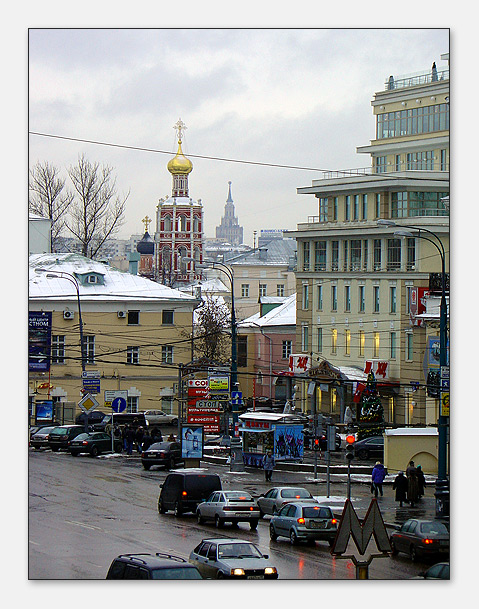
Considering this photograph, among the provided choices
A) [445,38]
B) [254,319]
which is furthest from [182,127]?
[254,319]

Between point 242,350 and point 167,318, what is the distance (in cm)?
1772

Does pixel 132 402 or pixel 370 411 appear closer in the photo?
pixel 370 411

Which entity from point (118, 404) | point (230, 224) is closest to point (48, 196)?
point (230, 224)

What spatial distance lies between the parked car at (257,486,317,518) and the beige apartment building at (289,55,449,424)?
458 inches

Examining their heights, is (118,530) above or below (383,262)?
below

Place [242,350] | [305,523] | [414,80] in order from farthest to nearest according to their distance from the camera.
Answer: [242,350], [414,80], [305,523]

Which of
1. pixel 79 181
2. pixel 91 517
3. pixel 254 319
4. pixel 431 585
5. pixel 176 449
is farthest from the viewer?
pixel 254 319

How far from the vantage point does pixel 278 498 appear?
974 inches

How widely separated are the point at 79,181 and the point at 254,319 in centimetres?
4259

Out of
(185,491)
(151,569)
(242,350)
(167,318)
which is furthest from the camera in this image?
(242,350)

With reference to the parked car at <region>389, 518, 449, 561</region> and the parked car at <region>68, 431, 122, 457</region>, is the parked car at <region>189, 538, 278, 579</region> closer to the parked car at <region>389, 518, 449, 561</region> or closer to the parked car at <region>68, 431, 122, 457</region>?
the parked car at <region>389, 518, 449, 561</region>

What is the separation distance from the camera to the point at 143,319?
47.9 metres

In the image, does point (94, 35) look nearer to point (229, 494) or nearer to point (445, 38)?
point (445, 38)

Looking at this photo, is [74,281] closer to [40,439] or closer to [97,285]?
[97,285]
